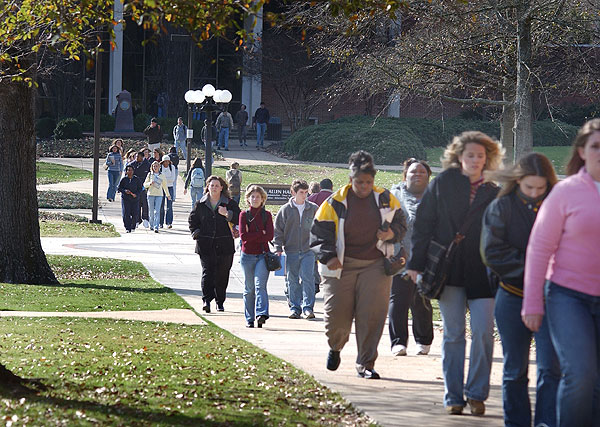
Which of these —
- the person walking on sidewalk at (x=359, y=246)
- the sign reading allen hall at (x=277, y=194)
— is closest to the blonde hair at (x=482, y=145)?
the person walking on sidewalk at (x=359, y=246)

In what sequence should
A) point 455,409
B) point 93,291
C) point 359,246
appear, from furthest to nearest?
point 93,291 < point 359,246 < point 455,409

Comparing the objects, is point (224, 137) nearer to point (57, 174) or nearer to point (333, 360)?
point (57, 174)

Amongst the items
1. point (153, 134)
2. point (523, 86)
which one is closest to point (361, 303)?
point (523, 86)

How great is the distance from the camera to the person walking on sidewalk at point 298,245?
13.2 m

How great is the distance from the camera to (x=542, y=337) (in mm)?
5766

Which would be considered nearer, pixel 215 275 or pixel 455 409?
pixel 455 409

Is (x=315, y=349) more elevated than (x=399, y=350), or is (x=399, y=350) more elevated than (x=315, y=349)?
(x=399, y=350)

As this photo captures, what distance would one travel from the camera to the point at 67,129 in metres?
45.9

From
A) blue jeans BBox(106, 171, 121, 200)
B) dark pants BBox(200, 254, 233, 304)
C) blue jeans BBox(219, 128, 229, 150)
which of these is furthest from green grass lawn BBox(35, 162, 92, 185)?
dark pants BBox(200, 254, 233, 304)

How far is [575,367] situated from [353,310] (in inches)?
130

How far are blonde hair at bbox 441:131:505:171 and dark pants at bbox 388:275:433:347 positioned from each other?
303cm

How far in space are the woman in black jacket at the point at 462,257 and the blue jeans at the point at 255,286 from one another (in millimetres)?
5330

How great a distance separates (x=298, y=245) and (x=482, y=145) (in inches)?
253

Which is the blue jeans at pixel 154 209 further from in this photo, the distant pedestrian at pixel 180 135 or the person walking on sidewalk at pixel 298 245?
the distant pedestrian at pixel 180 135
